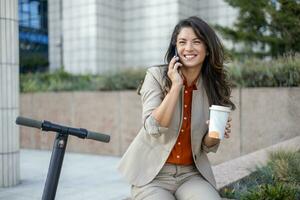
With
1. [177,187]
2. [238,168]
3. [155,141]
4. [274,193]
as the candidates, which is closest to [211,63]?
[155,141]

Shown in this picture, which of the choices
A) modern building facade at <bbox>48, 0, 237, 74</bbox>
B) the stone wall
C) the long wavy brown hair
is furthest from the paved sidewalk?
modern building facade at <bbox>48, 0, 237, 74</bbox>

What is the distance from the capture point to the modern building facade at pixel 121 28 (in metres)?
17.0

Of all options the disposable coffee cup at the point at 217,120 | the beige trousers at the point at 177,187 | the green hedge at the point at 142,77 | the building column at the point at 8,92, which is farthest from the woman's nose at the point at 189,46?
the green hedge at the point at 142,77

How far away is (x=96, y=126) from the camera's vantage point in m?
8.92

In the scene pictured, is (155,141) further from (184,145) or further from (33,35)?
(33,35)

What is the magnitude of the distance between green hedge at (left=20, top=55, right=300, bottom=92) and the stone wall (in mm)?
228

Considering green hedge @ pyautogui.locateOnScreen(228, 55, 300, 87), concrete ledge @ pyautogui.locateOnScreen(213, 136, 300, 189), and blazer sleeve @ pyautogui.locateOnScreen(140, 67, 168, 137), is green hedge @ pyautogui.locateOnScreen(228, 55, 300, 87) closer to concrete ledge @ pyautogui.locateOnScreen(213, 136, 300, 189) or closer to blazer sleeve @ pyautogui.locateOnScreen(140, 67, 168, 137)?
concrete ledge @ pyautogui.locateOnScreen(213, 136, 300, 189)

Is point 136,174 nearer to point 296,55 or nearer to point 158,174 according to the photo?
point 158,174

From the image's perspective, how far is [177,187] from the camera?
7.94 ft

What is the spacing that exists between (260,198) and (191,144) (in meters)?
1.08

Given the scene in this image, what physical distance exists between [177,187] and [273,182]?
1.76 meters

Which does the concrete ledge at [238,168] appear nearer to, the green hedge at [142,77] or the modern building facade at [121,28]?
the green hedge at [142,77]

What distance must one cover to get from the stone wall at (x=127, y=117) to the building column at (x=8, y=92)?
10.6ft

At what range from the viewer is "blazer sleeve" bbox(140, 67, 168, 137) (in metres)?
2.27
